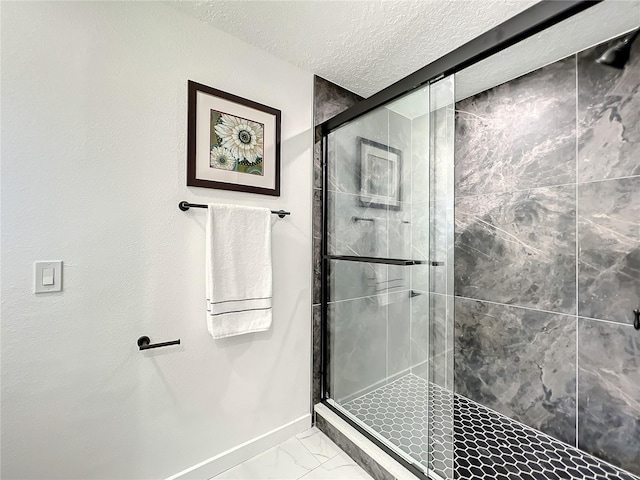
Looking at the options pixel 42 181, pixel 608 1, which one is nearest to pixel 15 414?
pixel 42 181

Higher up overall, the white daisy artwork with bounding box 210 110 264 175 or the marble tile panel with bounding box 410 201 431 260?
the white daisy artwork with bounding box 210 110 264 175

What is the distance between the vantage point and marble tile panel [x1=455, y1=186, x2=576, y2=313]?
1647 mm

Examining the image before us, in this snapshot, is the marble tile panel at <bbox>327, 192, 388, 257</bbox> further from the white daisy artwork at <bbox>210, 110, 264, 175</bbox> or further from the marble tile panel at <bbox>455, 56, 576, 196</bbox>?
the marble tile panel at <bbox>455, 56, 576, 196</bbox>

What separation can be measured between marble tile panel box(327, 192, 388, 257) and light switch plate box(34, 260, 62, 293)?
131 cm

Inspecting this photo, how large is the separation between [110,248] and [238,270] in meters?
0.54

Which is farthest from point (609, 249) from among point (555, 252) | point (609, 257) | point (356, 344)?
point (356, 344)

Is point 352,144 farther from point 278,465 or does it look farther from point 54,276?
point 278,465

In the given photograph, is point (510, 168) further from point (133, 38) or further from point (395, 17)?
point (133, 38)

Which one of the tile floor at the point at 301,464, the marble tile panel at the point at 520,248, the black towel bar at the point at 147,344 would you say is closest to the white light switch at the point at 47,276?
the black towel bar at the point at 147,344

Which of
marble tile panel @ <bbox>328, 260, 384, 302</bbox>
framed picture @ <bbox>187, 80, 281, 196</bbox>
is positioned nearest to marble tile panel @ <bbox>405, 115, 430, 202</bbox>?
marble tile panel @ <bbox>328, 260, 384, 302</bbox>

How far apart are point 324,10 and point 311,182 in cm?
86

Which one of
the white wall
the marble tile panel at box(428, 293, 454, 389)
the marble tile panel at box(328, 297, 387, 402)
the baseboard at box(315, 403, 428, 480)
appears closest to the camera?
the white wall

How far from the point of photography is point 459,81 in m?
1.93

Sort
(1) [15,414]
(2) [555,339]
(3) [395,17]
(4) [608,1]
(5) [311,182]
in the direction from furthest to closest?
1. (5) [311,182]
2. (2) [555,339]
3. (3) [395,17]
4. (4) [608,1]
5. (1) [15,414]
